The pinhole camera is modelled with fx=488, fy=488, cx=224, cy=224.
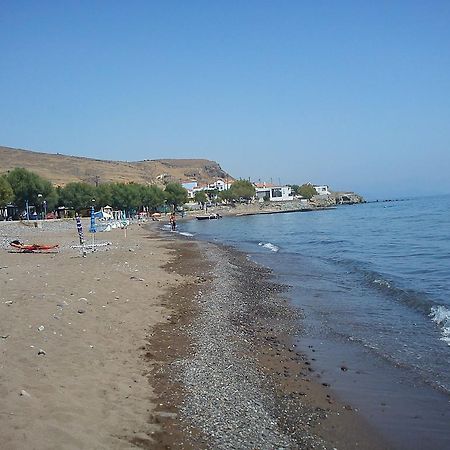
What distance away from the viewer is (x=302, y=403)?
8.10 meters

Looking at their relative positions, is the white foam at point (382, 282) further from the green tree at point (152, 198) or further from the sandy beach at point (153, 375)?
the green tree at point (152, 198)

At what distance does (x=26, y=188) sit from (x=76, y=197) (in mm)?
17636

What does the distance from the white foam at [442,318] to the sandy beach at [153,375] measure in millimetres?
3928

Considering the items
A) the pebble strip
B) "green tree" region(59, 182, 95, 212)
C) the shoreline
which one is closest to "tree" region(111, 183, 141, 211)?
"green tree" region(59, 182, 95, 212)

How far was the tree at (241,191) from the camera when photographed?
175875mm

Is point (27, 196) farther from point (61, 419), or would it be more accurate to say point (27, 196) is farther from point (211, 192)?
point (211, 192)

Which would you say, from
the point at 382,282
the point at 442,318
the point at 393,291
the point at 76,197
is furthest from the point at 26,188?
the point at 442,318

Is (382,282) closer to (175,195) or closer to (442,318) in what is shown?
(442,318)

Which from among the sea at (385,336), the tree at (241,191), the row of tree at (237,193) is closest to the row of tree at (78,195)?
the row of tree at (237,193)

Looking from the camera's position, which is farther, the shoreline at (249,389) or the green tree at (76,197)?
the green tree at (76,197)

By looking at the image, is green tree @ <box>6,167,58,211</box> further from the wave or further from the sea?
the wave

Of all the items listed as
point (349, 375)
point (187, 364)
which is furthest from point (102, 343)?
point (349, 375)

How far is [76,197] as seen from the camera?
4183 inches

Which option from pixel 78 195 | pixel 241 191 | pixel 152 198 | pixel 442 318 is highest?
pixel 241 191
